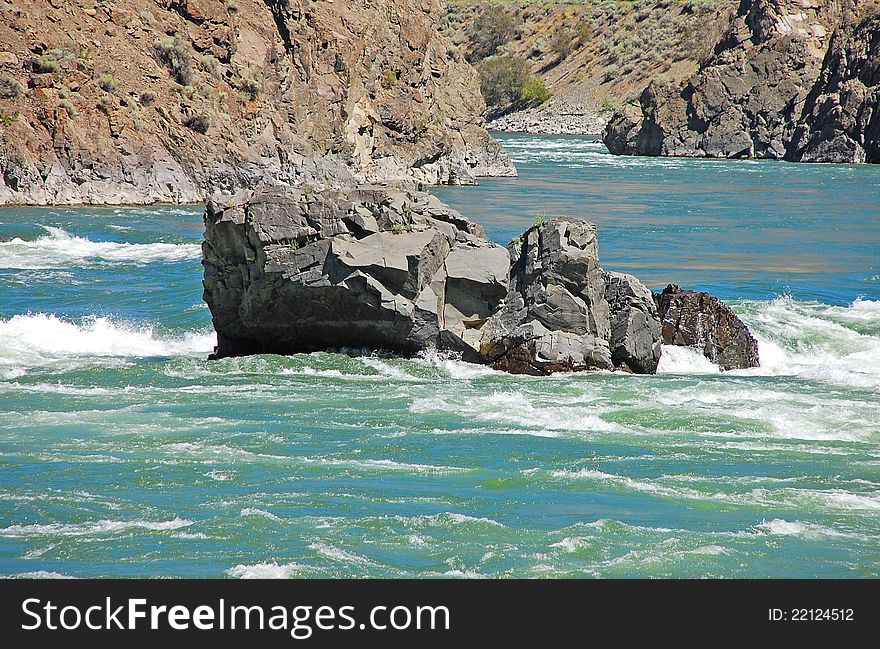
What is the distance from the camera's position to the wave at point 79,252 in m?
27.7

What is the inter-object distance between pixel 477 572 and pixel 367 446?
3793 millimetres

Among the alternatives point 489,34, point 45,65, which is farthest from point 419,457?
point 489,34

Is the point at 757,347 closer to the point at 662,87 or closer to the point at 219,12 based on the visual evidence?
the point at 219,12

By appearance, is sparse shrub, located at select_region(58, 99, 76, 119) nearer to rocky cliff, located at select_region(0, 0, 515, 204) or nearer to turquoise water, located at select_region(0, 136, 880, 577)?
rocky cliff, located at select_region(0, 0, 515, 204)

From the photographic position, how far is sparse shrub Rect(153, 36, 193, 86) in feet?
150

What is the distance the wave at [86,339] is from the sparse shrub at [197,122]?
25348 mm

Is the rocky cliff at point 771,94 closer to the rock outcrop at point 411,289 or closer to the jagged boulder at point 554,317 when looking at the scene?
the rock outcrop at point 411,289

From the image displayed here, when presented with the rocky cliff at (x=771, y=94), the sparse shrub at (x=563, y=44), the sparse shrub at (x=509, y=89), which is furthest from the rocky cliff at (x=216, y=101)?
the sparse shrub at (x=563, y=44)

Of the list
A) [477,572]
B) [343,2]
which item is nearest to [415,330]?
[477,572]

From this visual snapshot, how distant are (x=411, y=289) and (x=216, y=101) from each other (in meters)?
32.6

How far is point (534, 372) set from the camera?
1547cm

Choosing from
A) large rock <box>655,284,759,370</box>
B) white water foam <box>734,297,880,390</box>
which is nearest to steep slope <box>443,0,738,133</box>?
white water foam <box>734,297,880,390</box>

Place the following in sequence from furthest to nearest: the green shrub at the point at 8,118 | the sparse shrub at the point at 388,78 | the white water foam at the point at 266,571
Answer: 1. the sparse shrub at the point at 388,78
2. the green shrub at the point at 8,118
3. the white water foam at the point at 266,571
